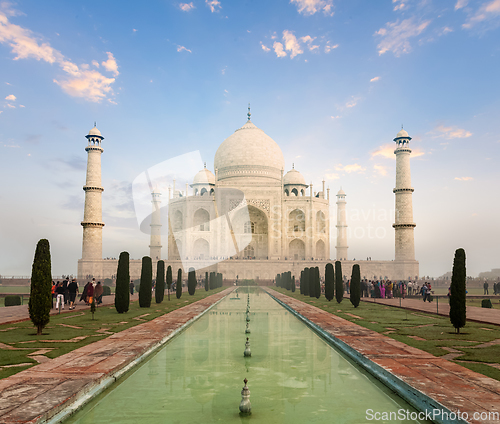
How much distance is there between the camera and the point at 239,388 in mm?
4297

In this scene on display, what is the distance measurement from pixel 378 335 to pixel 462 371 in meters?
2.72

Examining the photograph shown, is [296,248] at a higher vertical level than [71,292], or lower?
higher

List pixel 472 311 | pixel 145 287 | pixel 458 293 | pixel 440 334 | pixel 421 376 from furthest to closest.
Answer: pixel 145 287, pixel 472 311, pixel 458 293, pixel 440 334, pixel 421 376

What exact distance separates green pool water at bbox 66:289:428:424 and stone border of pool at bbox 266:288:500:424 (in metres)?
0.14

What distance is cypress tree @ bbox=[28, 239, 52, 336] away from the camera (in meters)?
7.63

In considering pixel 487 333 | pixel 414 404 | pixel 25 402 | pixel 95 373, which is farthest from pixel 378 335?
pixel 25 402

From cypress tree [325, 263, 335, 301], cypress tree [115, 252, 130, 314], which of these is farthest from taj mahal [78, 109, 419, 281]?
cypress tree [115, 252, 130, 314]

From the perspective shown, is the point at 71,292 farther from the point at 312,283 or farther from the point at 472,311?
the point at 472,311

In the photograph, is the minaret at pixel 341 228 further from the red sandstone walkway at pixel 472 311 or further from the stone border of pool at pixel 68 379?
the stone border of pool at pixel 68 379

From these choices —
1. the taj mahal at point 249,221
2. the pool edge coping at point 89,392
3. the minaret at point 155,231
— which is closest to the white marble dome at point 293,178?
the taj mahal at point 249,221

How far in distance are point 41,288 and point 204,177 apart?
36.3 metres

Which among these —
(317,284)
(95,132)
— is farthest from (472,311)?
(95,132)

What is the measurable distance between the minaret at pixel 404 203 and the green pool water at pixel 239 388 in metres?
27.5

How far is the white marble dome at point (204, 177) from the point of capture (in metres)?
43.7
